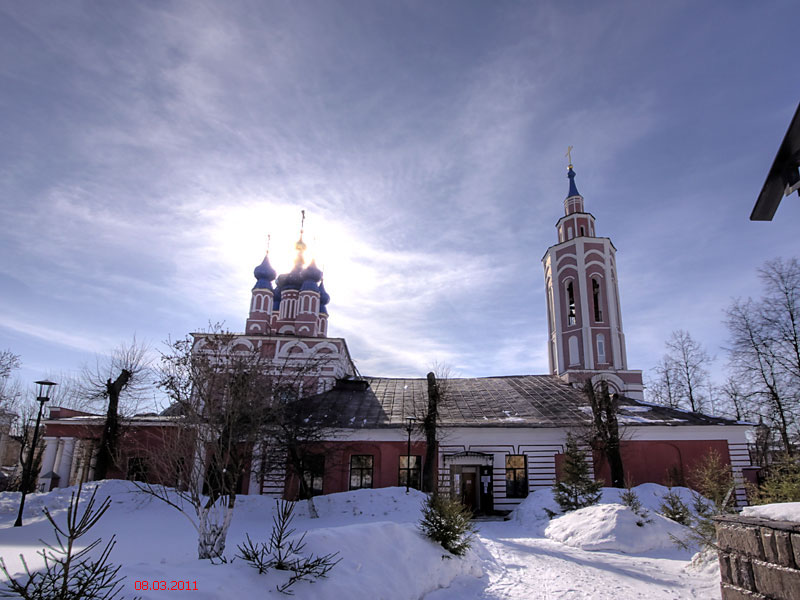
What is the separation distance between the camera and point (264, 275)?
43.2m

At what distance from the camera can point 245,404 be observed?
9.64 meters

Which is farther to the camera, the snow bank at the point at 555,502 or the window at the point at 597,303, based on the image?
the window at the point at 597,303

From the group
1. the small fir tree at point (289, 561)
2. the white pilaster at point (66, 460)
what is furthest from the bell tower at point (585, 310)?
the white pilaster at point (66, 460)

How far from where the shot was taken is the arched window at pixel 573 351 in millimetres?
29266

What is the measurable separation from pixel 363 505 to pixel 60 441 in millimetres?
15545

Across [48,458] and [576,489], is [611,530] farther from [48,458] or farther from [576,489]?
[48,458]

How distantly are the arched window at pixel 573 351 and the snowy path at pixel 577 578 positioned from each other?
18.5 meters

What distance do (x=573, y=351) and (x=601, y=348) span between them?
5.11 ft

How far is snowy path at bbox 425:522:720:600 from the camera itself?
7988 millimetres

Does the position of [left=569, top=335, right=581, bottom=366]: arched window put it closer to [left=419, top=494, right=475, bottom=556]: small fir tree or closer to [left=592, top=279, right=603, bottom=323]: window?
[left=592, top=279, right=603, bottom=323]: window
